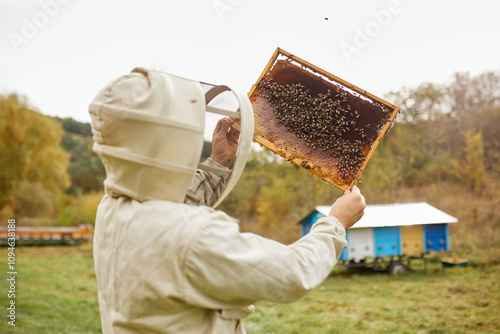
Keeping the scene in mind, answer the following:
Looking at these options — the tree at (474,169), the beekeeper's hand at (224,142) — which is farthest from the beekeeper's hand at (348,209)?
the tree at (474,169)

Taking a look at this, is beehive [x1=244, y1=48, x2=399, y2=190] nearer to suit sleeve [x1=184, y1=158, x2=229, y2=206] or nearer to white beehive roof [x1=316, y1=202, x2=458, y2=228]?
suit sleeve [x1=184, y1=158, x2=229, y2=206]

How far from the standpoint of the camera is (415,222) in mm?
9648

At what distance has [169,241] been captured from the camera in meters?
1.29

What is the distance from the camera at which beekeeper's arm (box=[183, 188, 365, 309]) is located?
1.27m

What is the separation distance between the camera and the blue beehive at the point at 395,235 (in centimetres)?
986

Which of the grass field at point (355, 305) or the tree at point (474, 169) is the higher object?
the tree at point (474, 169)

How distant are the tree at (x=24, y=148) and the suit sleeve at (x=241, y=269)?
19915mm

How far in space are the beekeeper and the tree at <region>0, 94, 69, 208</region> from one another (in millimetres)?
19648

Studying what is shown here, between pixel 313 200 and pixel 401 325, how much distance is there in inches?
302

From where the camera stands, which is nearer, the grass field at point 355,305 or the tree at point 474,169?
the grass field at point 355,305

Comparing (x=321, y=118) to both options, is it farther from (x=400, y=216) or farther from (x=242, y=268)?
(x=400, y=216)

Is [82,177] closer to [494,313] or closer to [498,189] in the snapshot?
[498,189]

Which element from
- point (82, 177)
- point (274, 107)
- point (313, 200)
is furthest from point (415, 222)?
point (82, 177)

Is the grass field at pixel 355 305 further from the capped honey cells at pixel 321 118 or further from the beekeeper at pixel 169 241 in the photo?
the beekeeper at pixel 169 241
